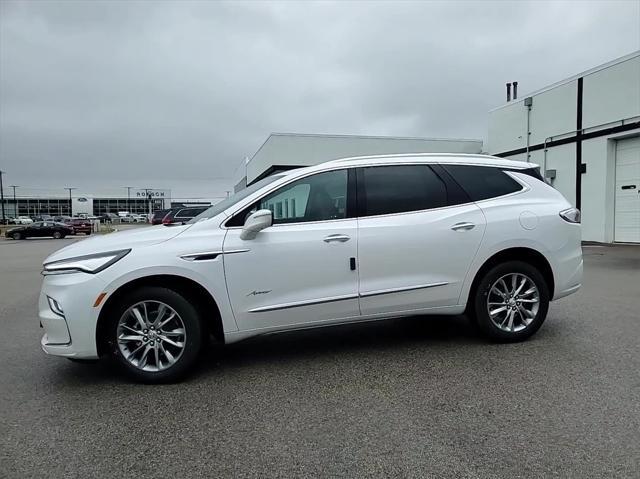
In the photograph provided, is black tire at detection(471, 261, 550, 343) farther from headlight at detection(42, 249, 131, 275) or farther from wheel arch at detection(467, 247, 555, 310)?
headlight at detection(42, 249, 131, 275)

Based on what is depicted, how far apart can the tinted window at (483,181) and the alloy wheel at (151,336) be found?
303cm

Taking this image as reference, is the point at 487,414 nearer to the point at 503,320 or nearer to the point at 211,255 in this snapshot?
the point at 503,320

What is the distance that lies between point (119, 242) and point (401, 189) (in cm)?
261

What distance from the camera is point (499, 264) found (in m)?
4.80

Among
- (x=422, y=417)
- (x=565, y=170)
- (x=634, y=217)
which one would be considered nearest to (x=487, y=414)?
(x=422, y=417)

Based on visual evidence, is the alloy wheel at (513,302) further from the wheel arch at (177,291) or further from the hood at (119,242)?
the hood at (119,242)

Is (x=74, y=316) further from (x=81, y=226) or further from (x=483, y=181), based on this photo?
(x=81, y=226)

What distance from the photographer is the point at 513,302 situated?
15.9 ft

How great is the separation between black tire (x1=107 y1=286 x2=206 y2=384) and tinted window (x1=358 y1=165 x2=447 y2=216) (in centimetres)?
182

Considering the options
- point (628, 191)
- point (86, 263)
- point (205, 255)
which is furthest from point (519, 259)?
point (628, 191)

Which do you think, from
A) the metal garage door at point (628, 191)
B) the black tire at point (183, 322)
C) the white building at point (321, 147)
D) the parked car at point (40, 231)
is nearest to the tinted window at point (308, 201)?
the black tire at point (183, 322)

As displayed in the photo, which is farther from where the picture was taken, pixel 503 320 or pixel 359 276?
pixel 503 320

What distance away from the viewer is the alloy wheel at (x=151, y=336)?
3.91 meters

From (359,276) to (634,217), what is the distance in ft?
54.4
